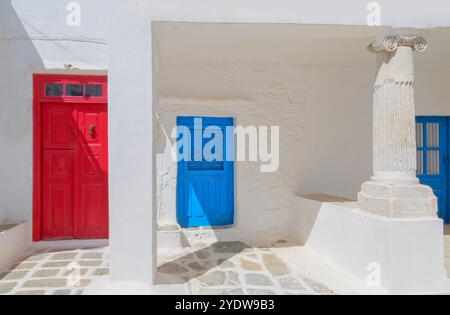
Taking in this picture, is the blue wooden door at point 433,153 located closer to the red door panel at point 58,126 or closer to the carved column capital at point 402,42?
the carved column capital at point 402,42

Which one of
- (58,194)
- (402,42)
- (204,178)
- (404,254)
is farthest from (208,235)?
(402,42)

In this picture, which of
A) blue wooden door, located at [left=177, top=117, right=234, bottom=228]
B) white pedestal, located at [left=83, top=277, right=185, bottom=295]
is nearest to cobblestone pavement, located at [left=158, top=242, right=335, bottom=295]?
white pedestal, located at [left=83, top=277, right=185, bottom=295]

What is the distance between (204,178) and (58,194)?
7.90 ft

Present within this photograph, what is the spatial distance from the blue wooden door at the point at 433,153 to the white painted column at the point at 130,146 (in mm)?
5580

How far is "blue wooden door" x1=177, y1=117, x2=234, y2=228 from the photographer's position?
5.40 meters

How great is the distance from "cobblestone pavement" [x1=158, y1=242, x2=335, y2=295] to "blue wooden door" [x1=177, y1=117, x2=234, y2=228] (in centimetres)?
69

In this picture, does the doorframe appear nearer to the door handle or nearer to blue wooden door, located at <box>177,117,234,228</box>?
the door handle

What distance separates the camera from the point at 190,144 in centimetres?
543

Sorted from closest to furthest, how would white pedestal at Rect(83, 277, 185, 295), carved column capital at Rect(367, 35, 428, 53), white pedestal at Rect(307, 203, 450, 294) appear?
white pedestal at Rect(83, 277, 185, 295) < white pedestal at Rect(307, 203, 450, 294) < carved column capital at Rect(367, 35, 428, 53)

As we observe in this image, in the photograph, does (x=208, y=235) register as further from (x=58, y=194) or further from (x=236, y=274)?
(x=58, y=194)

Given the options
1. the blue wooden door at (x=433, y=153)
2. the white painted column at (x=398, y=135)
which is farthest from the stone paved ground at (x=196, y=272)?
the blue wooden door at (x=433, y=153)

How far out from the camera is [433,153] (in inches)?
248
